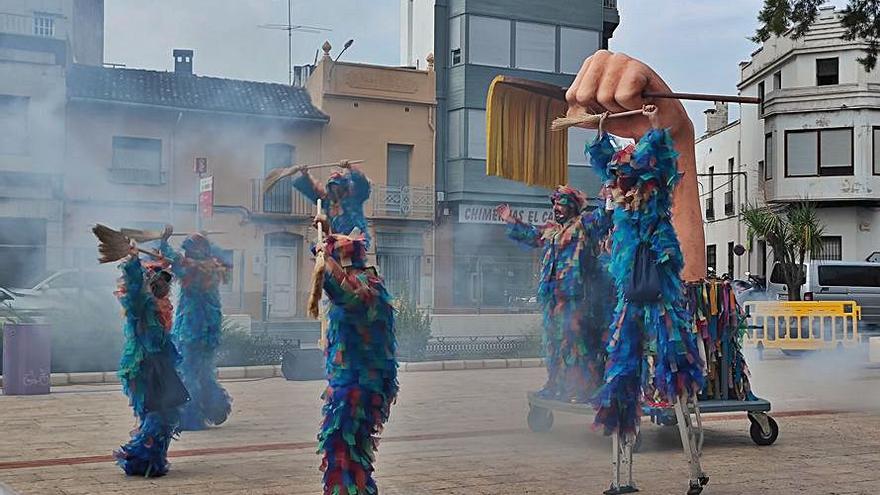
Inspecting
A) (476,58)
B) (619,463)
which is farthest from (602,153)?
(476,58)

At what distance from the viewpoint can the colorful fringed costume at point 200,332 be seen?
9875mm

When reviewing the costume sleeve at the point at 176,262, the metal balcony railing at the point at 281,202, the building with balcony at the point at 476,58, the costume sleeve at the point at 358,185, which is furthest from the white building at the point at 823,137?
the costume sleeve at the point at 176,262

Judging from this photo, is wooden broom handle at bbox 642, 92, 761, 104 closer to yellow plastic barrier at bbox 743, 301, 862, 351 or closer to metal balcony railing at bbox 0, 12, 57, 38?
metal balcony railing at bbox 0, 12, 57, 38

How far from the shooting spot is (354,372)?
576cm

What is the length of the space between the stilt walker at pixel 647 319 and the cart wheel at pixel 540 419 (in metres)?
2.71

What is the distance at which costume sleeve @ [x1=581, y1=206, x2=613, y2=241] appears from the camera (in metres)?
9.30

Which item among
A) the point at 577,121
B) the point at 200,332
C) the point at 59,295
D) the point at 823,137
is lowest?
the point at 200,332

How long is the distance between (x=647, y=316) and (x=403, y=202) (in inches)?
686

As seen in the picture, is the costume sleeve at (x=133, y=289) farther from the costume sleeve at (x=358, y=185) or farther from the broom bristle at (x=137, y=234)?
the costume sleeve at (x=358, y=185)

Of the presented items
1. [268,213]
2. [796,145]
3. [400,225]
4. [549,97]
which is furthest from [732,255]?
[549,97]

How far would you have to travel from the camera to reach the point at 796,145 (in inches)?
1373

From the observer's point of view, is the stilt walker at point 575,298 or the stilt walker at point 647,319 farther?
the stilt walker at point 575,298

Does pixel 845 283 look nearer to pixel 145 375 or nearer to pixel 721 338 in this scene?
pixel 721 338

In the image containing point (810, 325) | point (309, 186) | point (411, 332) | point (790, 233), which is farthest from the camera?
point (790, 233)
